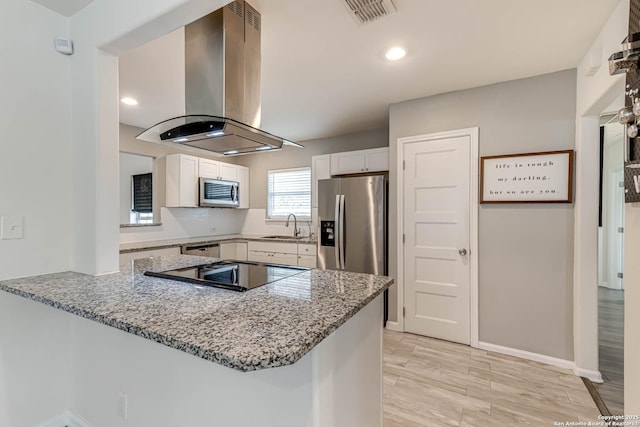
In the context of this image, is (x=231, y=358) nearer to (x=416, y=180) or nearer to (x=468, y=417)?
(x=468, y=417)

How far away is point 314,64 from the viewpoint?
7.72 ft

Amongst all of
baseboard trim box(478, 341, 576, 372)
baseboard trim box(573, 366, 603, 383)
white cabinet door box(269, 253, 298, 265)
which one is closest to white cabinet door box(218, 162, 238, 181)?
white cabinet door box(269, 253, 298, 265)

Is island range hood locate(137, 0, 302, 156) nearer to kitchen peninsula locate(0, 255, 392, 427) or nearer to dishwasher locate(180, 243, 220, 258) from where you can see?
kitchen peninsula locate(0, 255, 392, 427)

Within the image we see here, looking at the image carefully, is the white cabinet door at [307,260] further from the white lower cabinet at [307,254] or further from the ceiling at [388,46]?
the ceiling at [388,46]

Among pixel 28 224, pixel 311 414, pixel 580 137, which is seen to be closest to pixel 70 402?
pixel 28 224

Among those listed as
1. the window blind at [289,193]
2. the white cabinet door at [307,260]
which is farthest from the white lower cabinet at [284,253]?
the window blind at [289,193]

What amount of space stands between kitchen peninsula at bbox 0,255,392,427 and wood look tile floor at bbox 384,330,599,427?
0.66 m

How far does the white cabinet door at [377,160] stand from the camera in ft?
12.1

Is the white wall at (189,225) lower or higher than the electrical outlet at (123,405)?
higher

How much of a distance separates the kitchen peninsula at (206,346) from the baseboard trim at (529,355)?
174cm

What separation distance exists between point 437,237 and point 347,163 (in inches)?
64.0

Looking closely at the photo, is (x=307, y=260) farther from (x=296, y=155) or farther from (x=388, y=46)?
(x=388, y=46)

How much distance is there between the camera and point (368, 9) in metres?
1.68

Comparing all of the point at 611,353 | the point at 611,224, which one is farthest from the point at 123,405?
the point at 611,224
